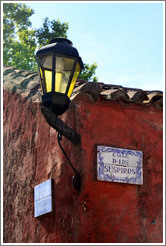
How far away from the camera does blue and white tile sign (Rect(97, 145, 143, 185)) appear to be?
511 centimetres

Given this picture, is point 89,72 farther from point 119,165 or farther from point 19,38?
point 119,165

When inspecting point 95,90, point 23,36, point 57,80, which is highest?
point 23,36

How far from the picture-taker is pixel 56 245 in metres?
5.03

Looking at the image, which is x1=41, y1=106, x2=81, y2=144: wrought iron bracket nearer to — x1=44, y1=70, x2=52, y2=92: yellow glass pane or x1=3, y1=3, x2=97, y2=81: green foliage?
x1=44, y1=70, x2=52, y2=92: yellow glass pane

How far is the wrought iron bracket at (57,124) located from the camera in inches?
162

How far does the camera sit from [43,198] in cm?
555

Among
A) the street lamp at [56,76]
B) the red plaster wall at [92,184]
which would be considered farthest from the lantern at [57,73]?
the red plaster wall at [92,184]

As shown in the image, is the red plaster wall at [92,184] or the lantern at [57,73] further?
the red plaster wall at [92,184]

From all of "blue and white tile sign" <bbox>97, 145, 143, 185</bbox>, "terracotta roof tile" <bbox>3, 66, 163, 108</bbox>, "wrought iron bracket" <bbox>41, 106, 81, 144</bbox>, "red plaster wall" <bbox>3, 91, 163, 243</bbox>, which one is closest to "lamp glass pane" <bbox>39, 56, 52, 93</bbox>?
"wrought iron bracket" <bbox>41, 106, 81, 144</bbox>

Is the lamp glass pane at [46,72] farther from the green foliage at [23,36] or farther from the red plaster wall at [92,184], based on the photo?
the green foliage at [23,36]

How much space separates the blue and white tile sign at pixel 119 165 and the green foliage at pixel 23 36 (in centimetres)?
917

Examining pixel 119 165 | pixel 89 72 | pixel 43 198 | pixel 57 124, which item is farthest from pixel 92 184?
pixel 89 72

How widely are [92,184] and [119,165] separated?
15.7 inches

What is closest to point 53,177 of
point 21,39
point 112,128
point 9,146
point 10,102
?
point 112,128
